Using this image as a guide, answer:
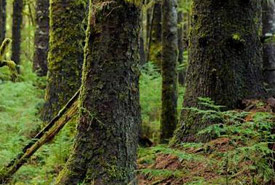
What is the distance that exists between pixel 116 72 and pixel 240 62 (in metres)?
2.92

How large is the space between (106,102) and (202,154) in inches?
80.5

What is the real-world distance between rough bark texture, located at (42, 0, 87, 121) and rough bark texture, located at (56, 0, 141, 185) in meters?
3.37

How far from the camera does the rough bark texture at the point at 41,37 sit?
1291 centimetres

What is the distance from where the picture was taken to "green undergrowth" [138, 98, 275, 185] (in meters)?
3.67

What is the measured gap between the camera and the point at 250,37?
6.48 meters

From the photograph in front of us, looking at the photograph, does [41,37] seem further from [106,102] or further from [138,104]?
[106,102]

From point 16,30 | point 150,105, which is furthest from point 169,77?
point 16,30

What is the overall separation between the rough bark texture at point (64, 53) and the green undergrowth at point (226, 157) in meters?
1.81

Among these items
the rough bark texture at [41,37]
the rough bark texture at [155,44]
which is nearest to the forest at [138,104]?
the rough bark texture at [41,37]

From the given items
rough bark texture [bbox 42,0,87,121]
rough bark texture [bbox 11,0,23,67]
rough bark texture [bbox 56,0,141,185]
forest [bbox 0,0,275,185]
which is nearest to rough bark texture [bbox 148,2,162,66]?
forest [bbox 0,0,275,185]

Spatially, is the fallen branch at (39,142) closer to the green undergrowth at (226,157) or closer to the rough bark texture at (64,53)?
the green undergrowth at (226,157)

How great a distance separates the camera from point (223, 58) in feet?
20.6

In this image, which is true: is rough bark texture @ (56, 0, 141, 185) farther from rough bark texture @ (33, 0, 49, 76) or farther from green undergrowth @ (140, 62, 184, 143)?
rough bark texture @ (33, 0, 49, 76)

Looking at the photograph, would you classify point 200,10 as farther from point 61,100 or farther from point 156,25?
point 156,25
